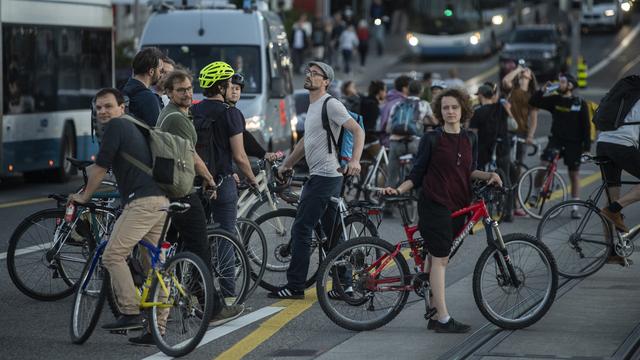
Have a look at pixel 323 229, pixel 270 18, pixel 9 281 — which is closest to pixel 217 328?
pixel 323 229

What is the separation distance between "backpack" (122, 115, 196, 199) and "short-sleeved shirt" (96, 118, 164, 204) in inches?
1.1

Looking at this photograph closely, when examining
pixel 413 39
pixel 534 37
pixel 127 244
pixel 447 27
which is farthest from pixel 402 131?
pixel 413 39

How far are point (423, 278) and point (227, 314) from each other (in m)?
1.37

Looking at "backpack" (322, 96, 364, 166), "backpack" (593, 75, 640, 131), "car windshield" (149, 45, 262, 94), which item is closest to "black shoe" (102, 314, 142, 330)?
"backpack" (322, 96, 364, 166)

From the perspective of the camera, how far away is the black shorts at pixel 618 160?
1188cm

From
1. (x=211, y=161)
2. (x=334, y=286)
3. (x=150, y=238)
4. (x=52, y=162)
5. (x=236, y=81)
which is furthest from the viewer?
(x=52, y=162)

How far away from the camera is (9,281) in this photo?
38.2 ft

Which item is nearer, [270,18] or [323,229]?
[323,229]

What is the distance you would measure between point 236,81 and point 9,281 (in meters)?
2.43

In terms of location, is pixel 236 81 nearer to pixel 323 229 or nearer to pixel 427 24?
pixel 323 229

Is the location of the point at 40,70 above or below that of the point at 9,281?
above

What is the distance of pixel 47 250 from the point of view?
1055cm

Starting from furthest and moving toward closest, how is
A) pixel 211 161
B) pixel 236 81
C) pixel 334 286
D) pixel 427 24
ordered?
pixel 427 24, pixel 236 81, pixel 211 161, pixel 334 286

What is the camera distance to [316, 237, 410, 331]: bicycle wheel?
956 cm
